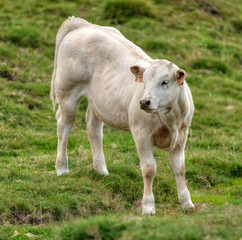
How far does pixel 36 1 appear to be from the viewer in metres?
18.7

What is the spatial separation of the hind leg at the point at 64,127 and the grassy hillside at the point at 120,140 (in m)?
0.21

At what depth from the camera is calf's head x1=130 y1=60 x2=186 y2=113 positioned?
6277 mm

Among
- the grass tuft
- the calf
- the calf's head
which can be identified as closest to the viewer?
the calf's head

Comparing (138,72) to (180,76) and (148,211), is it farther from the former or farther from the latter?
(148,211)

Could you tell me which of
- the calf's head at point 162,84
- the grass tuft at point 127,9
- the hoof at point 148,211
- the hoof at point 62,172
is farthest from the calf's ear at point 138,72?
the grass tuft at point 127,9

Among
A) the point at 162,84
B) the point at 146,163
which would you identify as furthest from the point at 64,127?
the point at 162,84

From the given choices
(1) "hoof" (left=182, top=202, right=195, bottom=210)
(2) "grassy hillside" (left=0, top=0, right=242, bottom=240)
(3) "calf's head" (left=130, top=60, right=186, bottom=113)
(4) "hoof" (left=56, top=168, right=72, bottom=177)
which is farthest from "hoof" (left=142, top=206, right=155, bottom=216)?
(4) "hoof" (left=56, top=168, right=72, bottom=177)

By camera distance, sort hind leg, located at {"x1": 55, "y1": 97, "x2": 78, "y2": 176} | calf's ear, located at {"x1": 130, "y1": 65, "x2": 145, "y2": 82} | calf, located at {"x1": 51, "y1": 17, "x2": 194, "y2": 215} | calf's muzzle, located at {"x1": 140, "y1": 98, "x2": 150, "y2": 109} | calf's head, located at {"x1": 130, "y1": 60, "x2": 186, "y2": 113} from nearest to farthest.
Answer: calf's muzzle, located at {"x1": 140, "y1": 98, "x2": 150, "y2": 109}, calf's head, located at {"x1": 130, "y1": 60, "x2": 186, "y2": 113}, calf, located at {"x1": 51, "y1": 17, "x2": 194, "y2": 215}, calf's ear, located at {"x1": 130, "y1": 65, "x2": 145, "y2": 82}, hind leg, located at {"x1": 55, "y1": 97, "x2": 78, "y2": 176}

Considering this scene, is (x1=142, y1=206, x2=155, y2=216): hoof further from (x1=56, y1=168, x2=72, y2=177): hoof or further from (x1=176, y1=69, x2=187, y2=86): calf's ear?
(x1=56, y1=168, x2=72, y2=177): hoof

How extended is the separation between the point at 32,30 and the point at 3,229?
10.3 metres

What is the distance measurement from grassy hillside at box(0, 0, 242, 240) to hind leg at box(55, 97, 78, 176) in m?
0.21

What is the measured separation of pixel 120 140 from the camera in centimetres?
1083

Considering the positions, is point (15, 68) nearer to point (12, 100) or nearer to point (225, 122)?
point (12, 100)

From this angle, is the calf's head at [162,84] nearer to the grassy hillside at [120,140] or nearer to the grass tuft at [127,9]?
the grassy hillside at [120,140]
